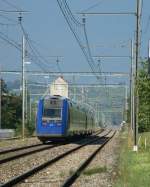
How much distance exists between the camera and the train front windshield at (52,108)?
47.6 metres

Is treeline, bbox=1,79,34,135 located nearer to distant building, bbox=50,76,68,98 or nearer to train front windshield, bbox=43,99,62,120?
distant building, bbox=50,76,68,98

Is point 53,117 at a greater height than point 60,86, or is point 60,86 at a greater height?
point 60,86

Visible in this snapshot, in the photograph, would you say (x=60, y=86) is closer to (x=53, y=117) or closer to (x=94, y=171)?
(x=53, y=117)

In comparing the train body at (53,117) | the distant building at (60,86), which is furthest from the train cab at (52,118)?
the distant building at (60,86)

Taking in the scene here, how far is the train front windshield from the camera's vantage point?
1875 inches

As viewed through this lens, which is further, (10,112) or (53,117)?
(10,112)

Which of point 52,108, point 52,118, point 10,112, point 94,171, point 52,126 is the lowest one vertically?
point 94,171

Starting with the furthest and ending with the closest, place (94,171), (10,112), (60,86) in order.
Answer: (10,112) < (60,86) < (94,171)

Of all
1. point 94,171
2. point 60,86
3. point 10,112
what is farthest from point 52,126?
point 10,112

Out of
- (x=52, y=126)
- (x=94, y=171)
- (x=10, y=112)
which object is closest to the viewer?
(x=94, y=171)

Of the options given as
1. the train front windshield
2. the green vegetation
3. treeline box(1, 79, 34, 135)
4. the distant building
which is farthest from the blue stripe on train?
treeline box(1, 79, 34, 135)

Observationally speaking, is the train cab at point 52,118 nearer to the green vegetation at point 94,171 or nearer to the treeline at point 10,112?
the green vegetation at point 94,171

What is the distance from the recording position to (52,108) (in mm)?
47688

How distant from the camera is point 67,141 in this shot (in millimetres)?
55750
